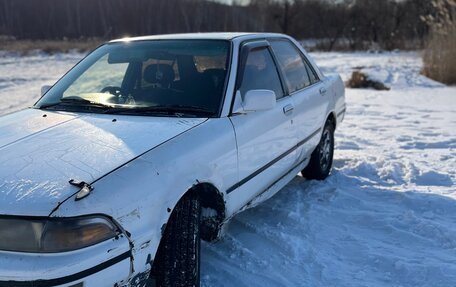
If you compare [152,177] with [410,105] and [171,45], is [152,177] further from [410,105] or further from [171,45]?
[410,105]

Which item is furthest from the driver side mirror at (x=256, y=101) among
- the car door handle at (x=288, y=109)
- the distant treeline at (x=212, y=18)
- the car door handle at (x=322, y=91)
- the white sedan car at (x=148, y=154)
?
the distant treeline at (x=212, y=18)

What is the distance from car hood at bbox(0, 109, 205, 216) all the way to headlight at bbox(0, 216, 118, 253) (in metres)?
0.05

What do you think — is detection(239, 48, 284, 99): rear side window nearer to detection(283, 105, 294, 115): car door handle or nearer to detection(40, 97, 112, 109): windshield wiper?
detection(283, 105, 294, 115): car door handle

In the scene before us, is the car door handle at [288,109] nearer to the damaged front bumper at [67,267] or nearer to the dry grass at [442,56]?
the damaged front bumper at [67,267]

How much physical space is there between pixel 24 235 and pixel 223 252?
5.74 ft

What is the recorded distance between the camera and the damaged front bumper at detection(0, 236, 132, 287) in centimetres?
194

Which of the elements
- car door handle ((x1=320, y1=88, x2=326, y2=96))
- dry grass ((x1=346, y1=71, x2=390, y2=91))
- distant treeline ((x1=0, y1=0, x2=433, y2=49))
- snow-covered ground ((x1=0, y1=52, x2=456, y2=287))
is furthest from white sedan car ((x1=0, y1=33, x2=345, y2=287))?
distant treeline ((x1=0, y1=0, x2=433, y2=49))

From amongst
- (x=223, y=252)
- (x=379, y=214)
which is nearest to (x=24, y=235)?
(x=223, y=252)

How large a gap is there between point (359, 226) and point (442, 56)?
10645 millimetres

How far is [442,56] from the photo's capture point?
1312cm

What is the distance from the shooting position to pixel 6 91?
40.5ft

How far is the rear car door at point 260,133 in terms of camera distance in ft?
10.7

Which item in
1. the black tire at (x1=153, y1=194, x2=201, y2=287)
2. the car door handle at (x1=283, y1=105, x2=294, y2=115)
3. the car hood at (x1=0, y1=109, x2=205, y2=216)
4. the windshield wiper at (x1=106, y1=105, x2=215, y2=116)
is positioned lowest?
the black tire at (x1=153, y1=194, x2=201, y2=287)

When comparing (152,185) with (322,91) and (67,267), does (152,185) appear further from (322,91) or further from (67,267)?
(322,91)
